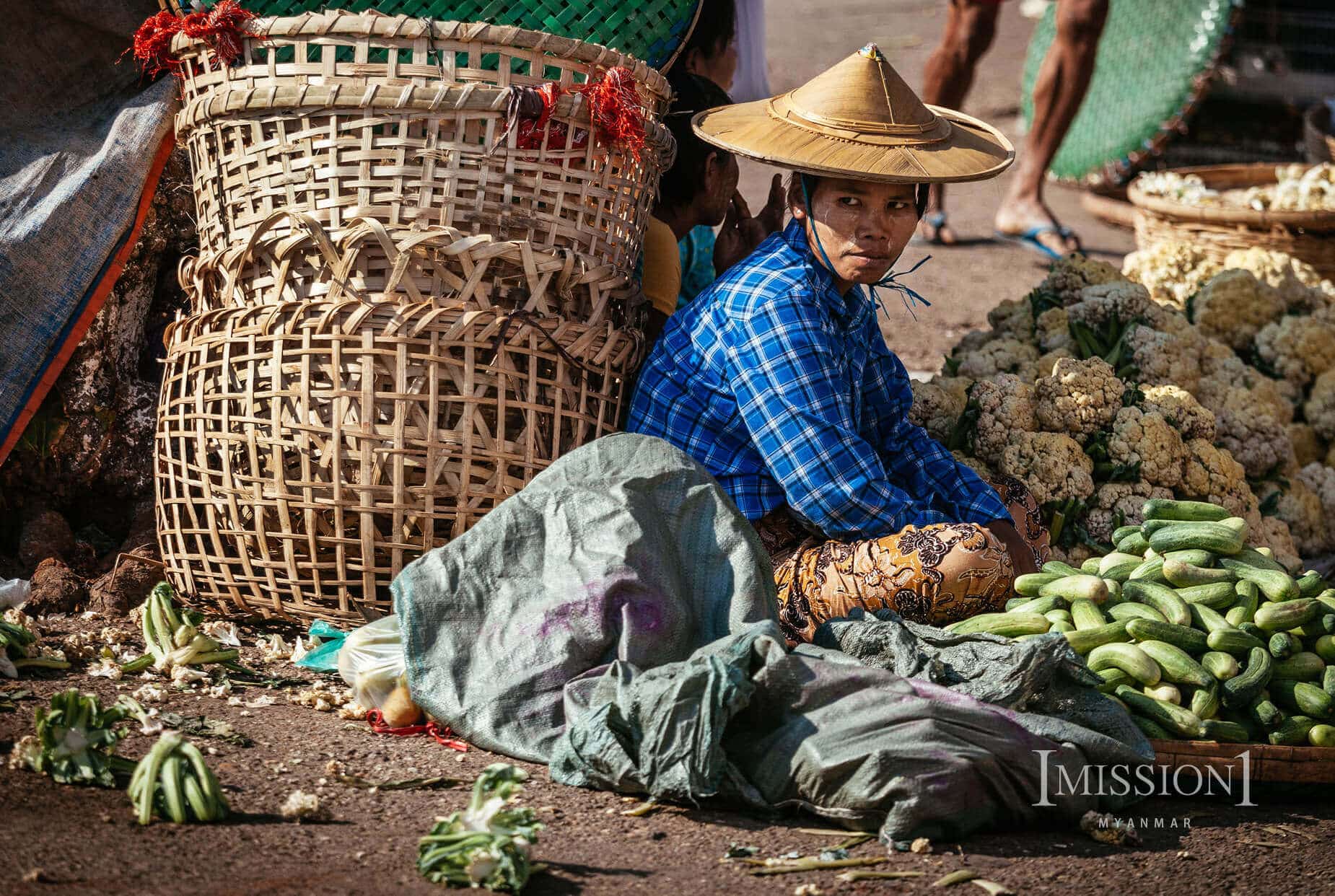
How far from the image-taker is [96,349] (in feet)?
12.5

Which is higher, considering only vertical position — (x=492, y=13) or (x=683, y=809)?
(x=492, y=13)

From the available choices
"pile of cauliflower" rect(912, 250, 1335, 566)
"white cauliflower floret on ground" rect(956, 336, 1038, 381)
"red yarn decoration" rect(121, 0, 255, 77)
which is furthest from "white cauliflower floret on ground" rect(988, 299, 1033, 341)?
"red yarn decoration" rect(121, 0, 255, 77)

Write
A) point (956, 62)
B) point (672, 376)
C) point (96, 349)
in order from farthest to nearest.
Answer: point (956, 62)
point (96, 349)
point (672, 376)

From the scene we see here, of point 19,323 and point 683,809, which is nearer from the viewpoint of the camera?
point 683,809

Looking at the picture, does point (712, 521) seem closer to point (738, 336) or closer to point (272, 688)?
point (738, 336)

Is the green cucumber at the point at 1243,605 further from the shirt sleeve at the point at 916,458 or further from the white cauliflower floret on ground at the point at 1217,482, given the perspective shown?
the white cauliflower floret on ground at the point at 1217,482

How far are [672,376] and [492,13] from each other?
107 centimetres

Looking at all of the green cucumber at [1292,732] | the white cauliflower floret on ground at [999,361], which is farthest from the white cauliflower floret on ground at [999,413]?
the green cucumber at [1292,732]

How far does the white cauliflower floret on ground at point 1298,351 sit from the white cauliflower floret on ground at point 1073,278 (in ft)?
2.18

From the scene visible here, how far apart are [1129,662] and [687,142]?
218cm

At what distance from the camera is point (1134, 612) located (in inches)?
121

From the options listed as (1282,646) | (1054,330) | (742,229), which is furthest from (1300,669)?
(742,229)

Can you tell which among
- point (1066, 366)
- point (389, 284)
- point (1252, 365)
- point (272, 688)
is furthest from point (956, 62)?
point (272, 688)

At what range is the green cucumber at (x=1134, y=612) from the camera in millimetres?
3039
